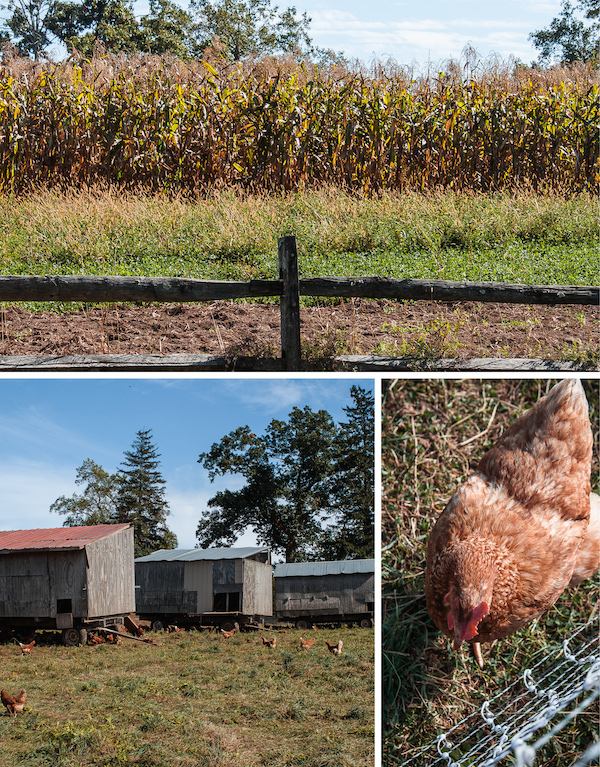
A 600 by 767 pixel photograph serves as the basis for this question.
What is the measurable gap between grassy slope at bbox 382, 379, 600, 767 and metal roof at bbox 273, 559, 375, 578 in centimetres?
37

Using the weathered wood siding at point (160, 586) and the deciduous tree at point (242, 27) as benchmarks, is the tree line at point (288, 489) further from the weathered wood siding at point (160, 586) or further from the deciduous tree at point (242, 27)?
the deciduous tree at point (242, 27)

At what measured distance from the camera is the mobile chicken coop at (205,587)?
118 inches

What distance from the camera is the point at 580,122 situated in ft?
34.9

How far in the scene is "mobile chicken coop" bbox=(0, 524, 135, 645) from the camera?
2889 mm

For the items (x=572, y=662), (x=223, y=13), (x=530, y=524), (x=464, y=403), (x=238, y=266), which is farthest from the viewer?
(x=223, y=13)

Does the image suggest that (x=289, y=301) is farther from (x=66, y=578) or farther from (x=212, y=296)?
(x=66, y=578)

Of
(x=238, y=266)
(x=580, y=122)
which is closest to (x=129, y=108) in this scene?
(x=238, y=266)

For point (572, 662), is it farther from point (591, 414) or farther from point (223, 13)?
point (223, 13)

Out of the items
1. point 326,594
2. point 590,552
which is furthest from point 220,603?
point 590,552

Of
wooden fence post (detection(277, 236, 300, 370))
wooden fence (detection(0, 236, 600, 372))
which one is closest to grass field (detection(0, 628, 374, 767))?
wooden fence (detection(0, 236, 600, 372))

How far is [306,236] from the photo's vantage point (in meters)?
7.36

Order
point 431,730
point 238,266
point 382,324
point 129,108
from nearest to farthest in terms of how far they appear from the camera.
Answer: point 431,730 < point 382,324 < point 238,266 < point 129,108

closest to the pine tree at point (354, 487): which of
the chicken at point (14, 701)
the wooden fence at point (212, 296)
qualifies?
the wooden fence at point (212, 296)

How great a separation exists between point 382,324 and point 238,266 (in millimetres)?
1740
